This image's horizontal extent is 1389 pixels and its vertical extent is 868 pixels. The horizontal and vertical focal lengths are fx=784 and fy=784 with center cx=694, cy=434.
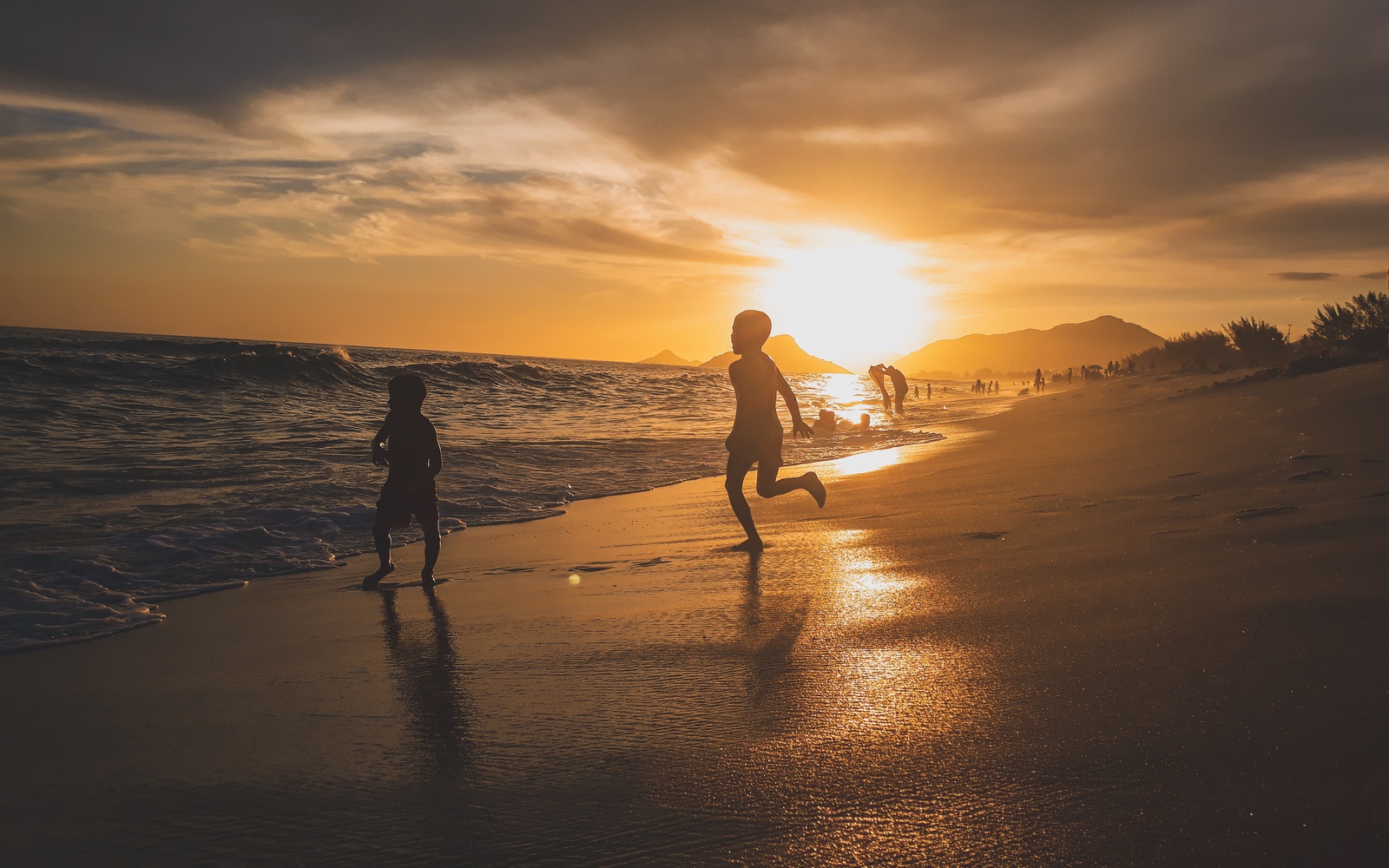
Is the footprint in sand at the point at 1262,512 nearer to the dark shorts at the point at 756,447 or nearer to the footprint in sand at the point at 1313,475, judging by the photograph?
the footprint in sand at the point at 1313,475

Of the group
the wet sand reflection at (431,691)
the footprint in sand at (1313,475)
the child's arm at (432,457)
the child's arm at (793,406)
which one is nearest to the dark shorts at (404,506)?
the child's arm at (432,457)

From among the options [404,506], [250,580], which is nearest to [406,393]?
[404,506]

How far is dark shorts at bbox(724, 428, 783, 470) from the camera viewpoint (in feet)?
21.0

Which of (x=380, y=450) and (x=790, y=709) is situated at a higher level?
(x=380, y=450)

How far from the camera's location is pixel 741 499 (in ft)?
20.1

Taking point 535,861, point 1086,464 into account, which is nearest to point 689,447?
point 1086,464

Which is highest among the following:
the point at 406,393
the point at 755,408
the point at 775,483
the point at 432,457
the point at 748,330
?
the point at 748,330

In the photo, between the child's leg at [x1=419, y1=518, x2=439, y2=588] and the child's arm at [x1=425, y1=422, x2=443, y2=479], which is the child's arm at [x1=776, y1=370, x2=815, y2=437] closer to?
the child's arm at [x1=425, y1=422, x2=443, y2=479]

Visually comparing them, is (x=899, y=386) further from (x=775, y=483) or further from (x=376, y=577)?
(x=376, y=577)

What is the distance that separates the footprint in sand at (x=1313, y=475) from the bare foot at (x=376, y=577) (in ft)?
20.4

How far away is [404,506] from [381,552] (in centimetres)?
37

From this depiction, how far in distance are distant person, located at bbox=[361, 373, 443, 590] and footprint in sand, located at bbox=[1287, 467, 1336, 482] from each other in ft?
19.3

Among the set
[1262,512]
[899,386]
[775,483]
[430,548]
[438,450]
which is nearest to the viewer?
[1262,512]

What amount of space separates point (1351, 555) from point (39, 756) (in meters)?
5.19
